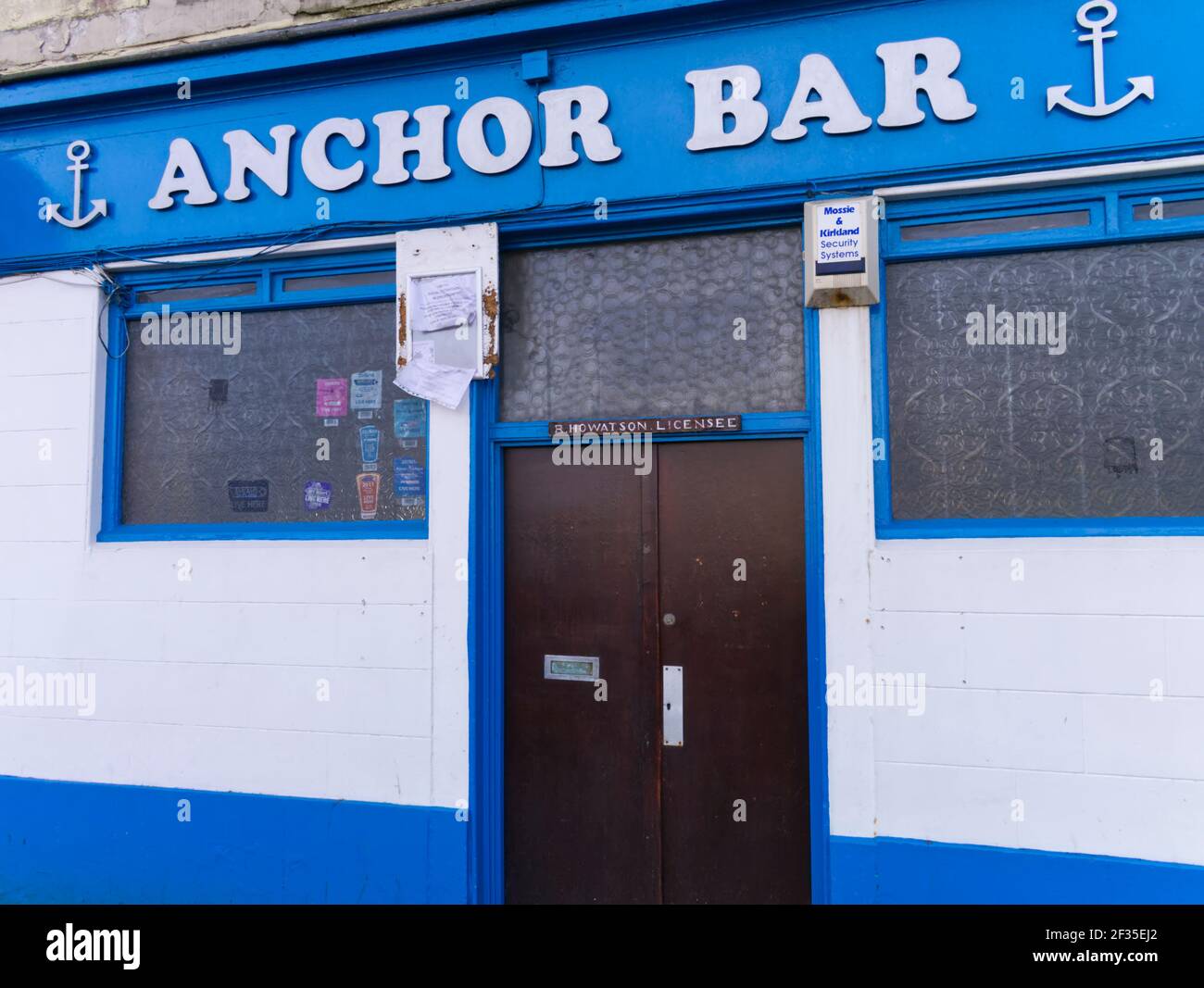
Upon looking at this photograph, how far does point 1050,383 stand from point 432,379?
2759 mm

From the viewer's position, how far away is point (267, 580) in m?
3.81

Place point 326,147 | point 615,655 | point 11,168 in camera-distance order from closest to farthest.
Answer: point 615,655 < point 326,147 < point 11,168

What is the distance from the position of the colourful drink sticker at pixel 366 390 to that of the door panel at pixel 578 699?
862 millimetres

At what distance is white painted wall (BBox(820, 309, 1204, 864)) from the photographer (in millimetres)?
2967

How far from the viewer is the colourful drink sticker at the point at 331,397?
396 centimetres

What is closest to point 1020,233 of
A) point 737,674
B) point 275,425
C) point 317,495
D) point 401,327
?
point 737,674

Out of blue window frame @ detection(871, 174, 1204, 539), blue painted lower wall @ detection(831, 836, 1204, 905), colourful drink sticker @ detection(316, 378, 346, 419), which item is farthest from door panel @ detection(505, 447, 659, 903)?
blue window frame @ detection(871, 174, 1204, 539)

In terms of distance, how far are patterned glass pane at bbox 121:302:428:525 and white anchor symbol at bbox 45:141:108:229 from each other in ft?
2.01

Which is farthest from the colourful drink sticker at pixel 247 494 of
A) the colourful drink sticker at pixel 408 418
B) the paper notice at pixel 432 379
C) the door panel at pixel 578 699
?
the door panel at pixel 578 699

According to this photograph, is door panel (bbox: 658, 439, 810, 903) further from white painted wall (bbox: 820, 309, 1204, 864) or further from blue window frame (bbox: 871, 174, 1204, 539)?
blue window frame (bbox: 871, 174, 1204, 539)

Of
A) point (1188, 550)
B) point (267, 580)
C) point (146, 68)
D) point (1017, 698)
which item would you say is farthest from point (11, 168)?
point (1188, 550)

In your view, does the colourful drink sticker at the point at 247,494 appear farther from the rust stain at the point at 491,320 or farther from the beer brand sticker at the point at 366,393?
the rust stain at the point at 491,320

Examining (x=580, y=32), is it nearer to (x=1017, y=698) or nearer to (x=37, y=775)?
→ (x=1017, y=698)

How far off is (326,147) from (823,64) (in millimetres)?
2416
